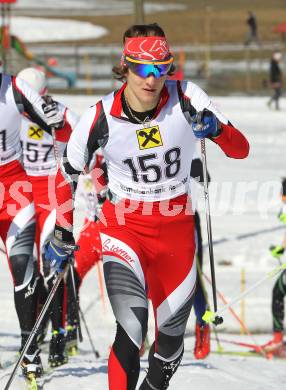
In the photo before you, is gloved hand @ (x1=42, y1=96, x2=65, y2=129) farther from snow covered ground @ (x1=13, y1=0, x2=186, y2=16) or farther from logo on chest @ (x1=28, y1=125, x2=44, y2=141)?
snow covered ground @ (x1=13, y1=0, x2=186, y2=16)

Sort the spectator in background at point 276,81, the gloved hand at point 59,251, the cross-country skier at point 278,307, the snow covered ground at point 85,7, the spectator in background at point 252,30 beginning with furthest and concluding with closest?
1. the snow covered ground at point 85,7
2. the spectator in background at point 252,30
3. the spectator in background at point 276,81
4. the cross-country skier at point 278,307
5. the gloved hand at point 59,251

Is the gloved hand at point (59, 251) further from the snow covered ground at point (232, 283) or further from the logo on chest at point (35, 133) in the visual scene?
the logo on chest at point (35, 133)

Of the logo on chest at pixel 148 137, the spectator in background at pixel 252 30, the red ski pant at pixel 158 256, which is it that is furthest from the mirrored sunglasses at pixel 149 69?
the spectator in background at pixel 252 30

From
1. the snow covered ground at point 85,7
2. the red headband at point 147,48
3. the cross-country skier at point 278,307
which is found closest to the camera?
the red headband at point 147,48

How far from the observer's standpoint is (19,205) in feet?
21.4

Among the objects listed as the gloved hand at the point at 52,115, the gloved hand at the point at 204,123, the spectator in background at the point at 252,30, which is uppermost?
the gloved hand at the point at 204,123

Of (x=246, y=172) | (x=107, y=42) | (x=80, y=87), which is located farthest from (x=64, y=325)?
(x=107, y=42)

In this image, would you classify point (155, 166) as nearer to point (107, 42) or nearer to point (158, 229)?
point (158, 229)

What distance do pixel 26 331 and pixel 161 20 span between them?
139ft

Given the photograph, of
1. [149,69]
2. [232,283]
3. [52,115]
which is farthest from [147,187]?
[232,283]

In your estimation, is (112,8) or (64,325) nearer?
(64,325)

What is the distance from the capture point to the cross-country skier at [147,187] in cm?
513

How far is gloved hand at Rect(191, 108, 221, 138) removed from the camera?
5.07m

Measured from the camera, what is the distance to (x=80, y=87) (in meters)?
29.1
